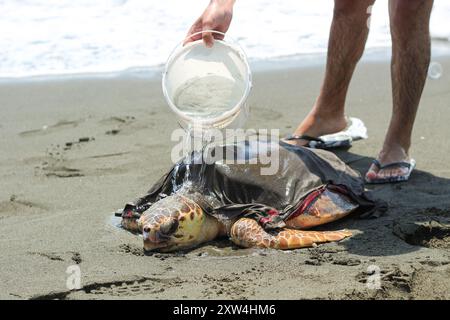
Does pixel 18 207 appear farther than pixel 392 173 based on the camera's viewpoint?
No

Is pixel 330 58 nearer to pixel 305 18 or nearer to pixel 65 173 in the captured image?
pixel 65 173

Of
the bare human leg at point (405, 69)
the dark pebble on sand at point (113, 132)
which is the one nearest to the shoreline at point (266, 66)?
the dark pebble on sand at point (113, 132)

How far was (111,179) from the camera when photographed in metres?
4.25

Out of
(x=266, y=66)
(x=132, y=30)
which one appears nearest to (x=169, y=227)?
(x=266, y=66)

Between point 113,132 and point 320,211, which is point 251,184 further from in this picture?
point 113,132

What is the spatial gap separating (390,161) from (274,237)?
104 centimetres

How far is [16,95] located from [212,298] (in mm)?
3545

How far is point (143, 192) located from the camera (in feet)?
13.2

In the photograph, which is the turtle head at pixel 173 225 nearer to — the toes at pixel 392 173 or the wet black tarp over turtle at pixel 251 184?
the wet black tarp over turtle at pixel 251 184

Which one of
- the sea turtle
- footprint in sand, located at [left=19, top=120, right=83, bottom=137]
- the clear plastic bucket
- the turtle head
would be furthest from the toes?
footprint in sand, located at [left=19, top=120, right=83, bottom=137]

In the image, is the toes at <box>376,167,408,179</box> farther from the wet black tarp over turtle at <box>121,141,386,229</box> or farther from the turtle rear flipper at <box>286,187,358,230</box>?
the turtle rear flipper at <box>286,187,358,230</box>

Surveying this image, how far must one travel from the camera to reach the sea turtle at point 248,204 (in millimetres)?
3275

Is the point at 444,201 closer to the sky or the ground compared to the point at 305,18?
closer to the ground

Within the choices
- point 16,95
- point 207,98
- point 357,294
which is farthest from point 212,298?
point 16,95
